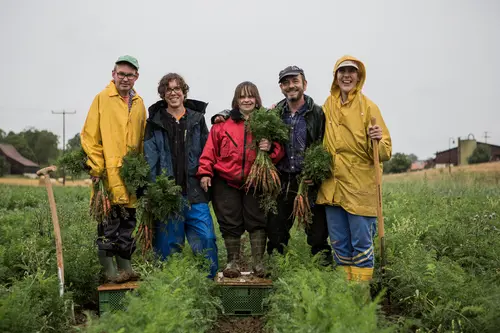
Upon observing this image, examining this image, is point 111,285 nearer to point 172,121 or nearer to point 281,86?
point 172,121

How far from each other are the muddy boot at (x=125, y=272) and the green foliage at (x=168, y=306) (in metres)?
0.63

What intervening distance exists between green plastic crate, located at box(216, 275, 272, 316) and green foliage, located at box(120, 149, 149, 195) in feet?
4.97

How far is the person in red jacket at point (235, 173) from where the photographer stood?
5.71 meters

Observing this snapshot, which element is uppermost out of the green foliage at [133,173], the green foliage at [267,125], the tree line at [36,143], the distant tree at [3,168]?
the tree line at [36,143]

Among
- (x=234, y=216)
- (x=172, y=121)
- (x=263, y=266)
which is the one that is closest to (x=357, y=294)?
(x=263, y=266)

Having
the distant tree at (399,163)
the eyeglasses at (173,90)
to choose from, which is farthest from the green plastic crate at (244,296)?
the distant tree at (399,163)

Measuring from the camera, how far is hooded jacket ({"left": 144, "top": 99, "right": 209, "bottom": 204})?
5680mm

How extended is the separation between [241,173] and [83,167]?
1.97 meters

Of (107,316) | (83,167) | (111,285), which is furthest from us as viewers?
(83,167)

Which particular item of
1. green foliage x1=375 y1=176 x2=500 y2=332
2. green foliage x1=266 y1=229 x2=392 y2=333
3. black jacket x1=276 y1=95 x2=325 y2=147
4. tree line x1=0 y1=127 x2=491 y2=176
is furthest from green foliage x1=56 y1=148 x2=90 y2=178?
tree line x1=0 y1=127 x2=491 y2=176

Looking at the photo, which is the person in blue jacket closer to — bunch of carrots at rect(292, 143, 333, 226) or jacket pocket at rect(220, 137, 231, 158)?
jacket pocket at rect(220, 137, 231, 158)

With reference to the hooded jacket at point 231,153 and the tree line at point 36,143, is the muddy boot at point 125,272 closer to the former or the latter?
the hooded jacket at point 231,153

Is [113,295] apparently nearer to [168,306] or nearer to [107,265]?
[107,265]

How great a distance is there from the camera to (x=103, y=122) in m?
5.47
